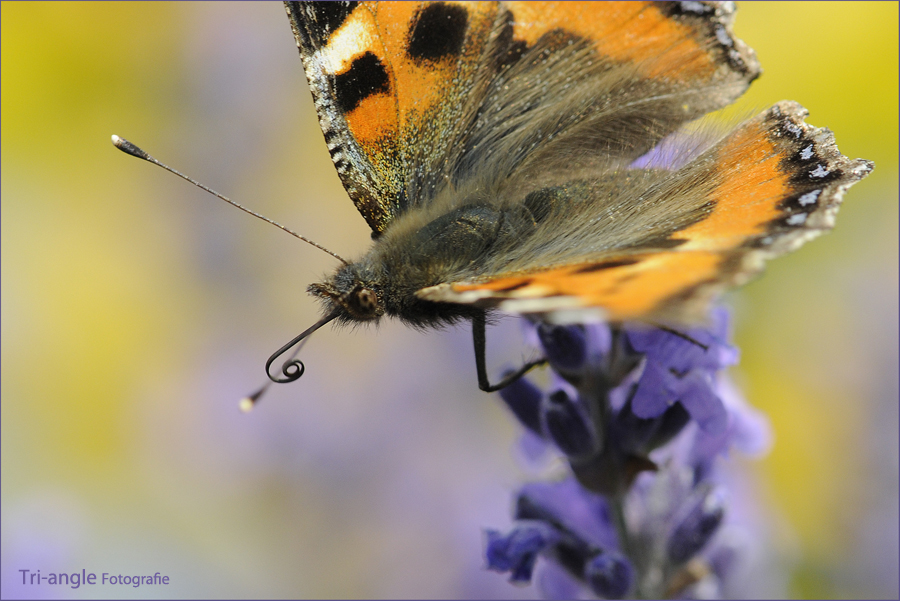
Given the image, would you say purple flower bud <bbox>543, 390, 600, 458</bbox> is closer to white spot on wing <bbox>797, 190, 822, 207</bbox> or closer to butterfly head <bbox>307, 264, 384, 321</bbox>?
butterfly head <bbox>307, 264, 384, 321</bbox>

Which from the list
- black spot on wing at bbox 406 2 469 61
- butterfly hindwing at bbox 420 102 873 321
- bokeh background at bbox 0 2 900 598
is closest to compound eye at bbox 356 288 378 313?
butterfly hindwing at bbox 420 102 873 321

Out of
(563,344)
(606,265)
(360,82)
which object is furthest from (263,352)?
(606,265)

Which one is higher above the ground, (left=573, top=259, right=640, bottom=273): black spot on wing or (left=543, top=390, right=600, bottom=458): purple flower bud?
(left=573, top=259, right=640, bottom=273): black spot on wing

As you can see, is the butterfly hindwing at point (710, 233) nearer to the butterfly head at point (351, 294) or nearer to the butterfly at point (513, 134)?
the butterfly at point (513, 134)

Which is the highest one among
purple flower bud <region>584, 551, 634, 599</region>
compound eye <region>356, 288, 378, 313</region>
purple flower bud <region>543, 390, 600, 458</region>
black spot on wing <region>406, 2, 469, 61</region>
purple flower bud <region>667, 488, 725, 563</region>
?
black spot on wing <region>406, 2, 469, 61</region>

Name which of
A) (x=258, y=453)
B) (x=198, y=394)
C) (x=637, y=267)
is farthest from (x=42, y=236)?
(x=637, y=267)

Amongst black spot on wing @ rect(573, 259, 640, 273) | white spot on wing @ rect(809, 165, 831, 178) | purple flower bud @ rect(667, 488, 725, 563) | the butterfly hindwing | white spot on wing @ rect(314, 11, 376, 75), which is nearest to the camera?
the butterfly hindwing
